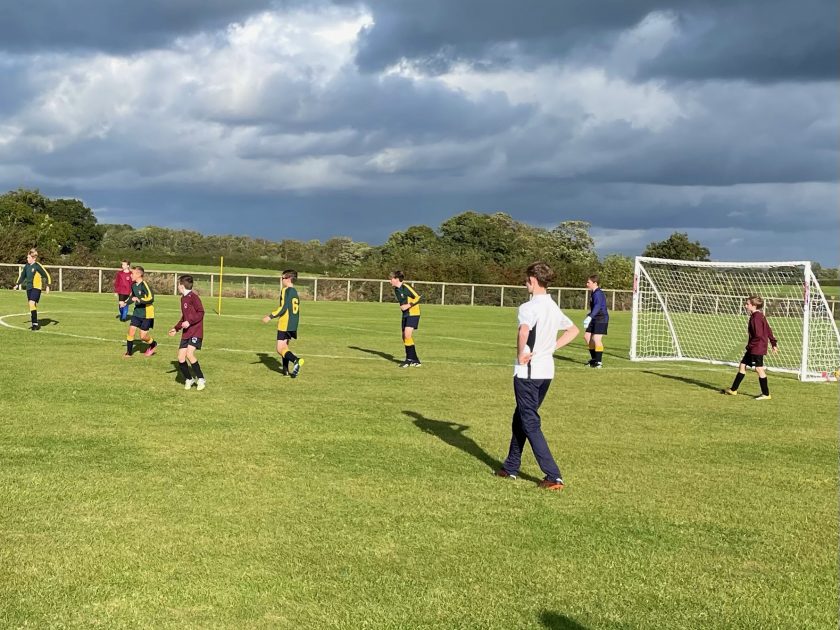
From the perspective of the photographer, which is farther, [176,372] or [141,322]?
[141,322]

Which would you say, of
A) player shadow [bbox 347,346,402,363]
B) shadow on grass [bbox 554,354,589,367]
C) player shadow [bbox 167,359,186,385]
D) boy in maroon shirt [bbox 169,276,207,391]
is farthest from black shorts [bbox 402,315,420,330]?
boy in maroon shirt [bbox 169,276,207,391]

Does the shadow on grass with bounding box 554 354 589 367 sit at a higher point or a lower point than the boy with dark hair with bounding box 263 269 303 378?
lower

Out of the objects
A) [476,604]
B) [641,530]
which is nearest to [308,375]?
[641,530]

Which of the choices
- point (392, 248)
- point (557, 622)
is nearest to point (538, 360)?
point (557, 622)

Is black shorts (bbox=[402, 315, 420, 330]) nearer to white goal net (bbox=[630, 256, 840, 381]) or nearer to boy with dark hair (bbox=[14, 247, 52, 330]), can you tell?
white goal net (bbox=[630, 256, 840, 381])

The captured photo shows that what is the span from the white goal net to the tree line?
26861 mm

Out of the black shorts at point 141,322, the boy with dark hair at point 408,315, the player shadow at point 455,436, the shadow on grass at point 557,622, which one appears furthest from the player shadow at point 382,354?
the shadow on grass at point 557,622

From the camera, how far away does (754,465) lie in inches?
364

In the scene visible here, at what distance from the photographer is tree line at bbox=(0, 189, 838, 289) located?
64.2m

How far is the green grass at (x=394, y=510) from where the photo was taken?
5004 mm

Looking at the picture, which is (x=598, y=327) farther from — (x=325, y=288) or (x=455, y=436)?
(x=325, y=288)

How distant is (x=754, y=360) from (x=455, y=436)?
24.7 ft

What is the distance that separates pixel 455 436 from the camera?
1030cm

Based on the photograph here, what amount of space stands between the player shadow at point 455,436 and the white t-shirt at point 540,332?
1.20 m
